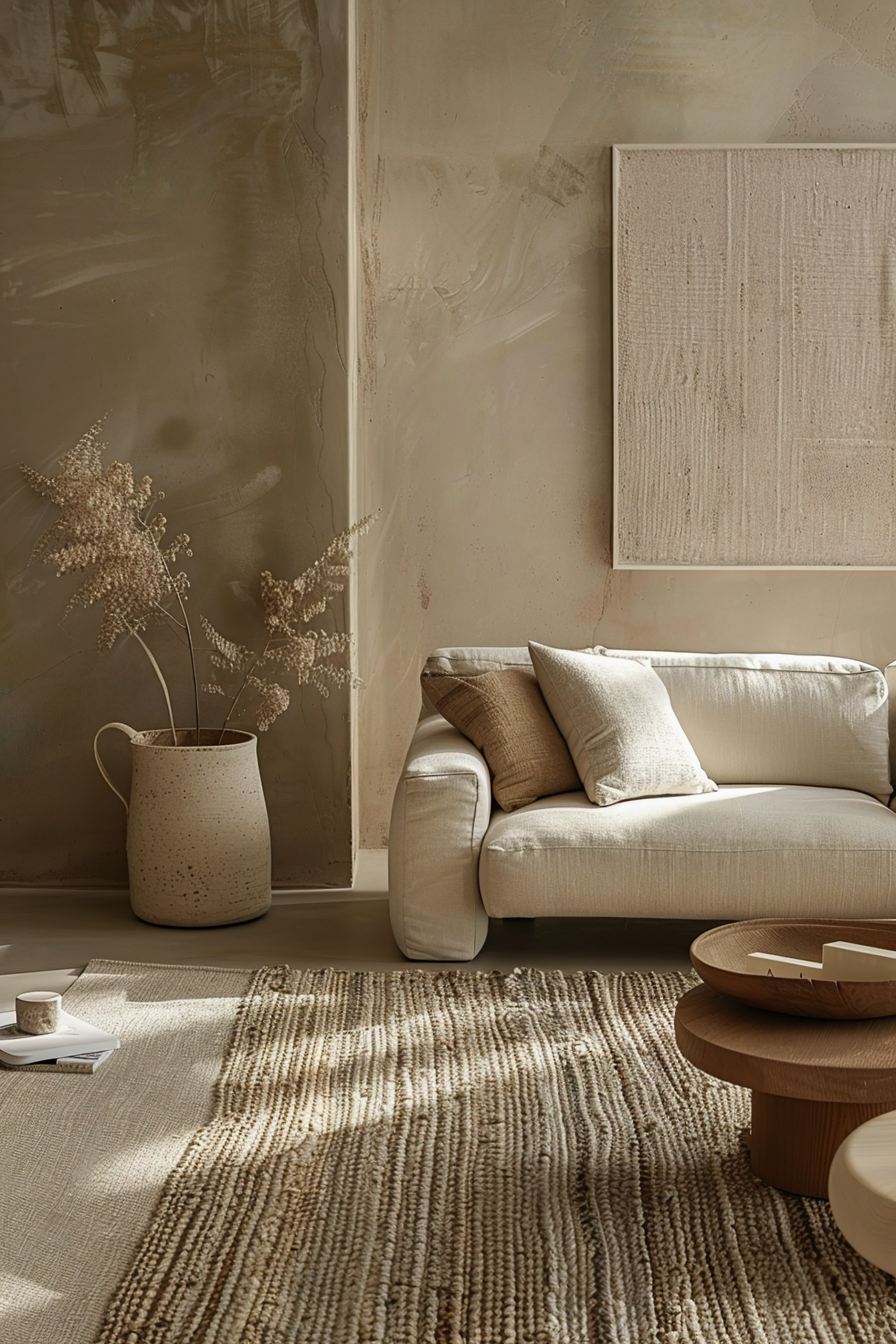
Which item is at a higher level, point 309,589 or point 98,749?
point 309,589

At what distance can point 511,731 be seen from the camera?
3.44m

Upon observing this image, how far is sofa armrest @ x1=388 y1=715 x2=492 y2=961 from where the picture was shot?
10.3ft

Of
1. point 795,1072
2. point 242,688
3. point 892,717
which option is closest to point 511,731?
point 242,688

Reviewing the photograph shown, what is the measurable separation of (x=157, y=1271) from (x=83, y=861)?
7.97ft

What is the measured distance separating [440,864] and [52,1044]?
3.41 ft

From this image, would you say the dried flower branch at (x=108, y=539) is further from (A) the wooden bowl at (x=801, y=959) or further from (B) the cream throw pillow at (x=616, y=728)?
(A) the wooden bowl at (x=801, y=959)

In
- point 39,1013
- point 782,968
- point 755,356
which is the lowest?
point 39,1013

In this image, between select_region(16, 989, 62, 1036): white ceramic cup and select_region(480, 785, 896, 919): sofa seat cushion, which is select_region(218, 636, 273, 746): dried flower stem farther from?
select_region(16, 989, 62, 1036): white ceramic cup

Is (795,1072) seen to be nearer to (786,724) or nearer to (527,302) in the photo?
(786,724)

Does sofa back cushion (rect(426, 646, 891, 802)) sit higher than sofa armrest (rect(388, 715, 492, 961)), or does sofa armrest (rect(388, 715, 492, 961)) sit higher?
sofa back cushion (rect(426, 646, 891, 802))

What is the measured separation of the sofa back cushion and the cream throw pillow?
0.19 metres

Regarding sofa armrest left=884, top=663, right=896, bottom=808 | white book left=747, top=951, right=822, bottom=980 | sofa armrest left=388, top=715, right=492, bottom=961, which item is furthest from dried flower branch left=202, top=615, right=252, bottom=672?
white book left=747, top=951, right=822, bottom=980

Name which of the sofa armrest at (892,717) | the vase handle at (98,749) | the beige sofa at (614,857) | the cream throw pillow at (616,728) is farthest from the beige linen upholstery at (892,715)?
the vase handle at (98,749)

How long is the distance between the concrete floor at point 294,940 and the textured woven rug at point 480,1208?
50 cm
